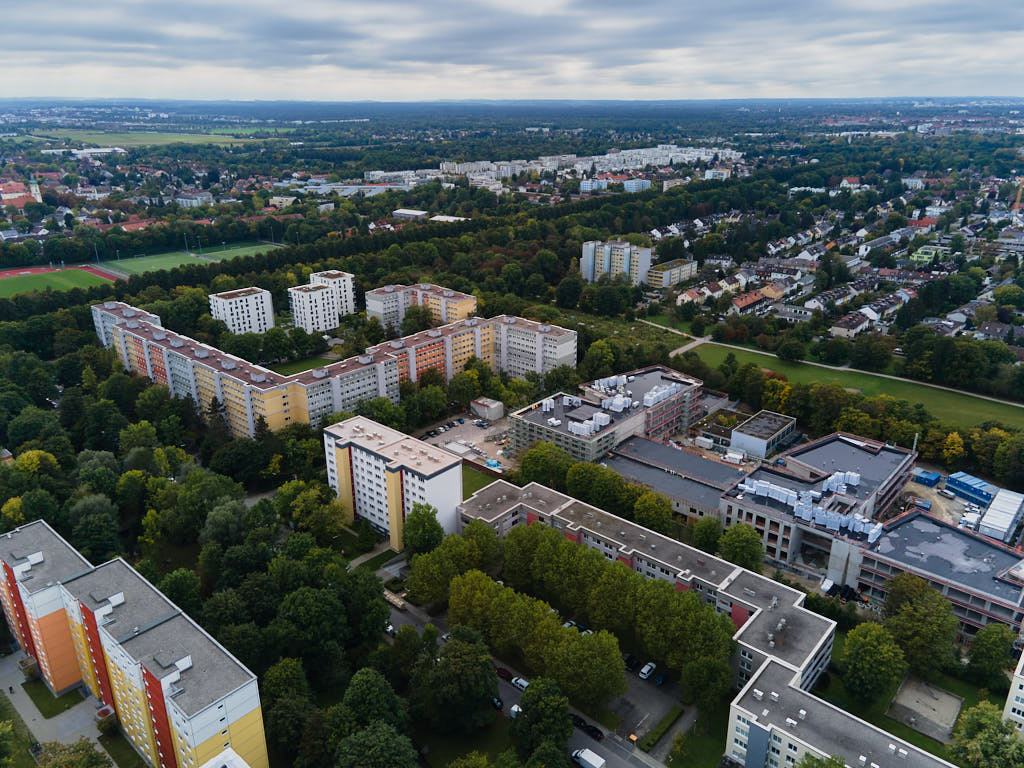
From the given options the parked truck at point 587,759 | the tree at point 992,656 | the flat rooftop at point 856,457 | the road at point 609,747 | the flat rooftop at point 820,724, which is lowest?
the road at point 609,747

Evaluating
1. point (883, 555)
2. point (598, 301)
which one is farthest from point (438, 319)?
point (883, 555)

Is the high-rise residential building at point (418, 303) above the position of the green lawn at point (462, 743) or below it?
above

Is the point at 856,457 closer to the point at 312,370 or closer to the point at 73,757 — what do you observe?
the point at 312,370

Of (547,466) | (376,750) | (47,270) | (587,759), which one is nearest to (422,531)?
(547,466)

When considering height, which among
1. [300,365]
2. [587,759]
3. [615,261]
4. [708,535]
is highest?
[615,261]

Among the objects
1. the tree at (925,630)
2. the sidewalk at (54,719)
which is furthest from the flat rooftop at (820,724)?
the sidewalk at (54,719)

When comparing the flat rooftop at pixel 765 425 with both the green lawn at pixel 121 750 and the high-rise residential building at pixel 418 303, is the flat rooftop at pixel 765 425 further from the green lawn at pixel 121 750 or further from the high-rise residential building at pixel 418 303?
the green lawn at pixel 121 750
